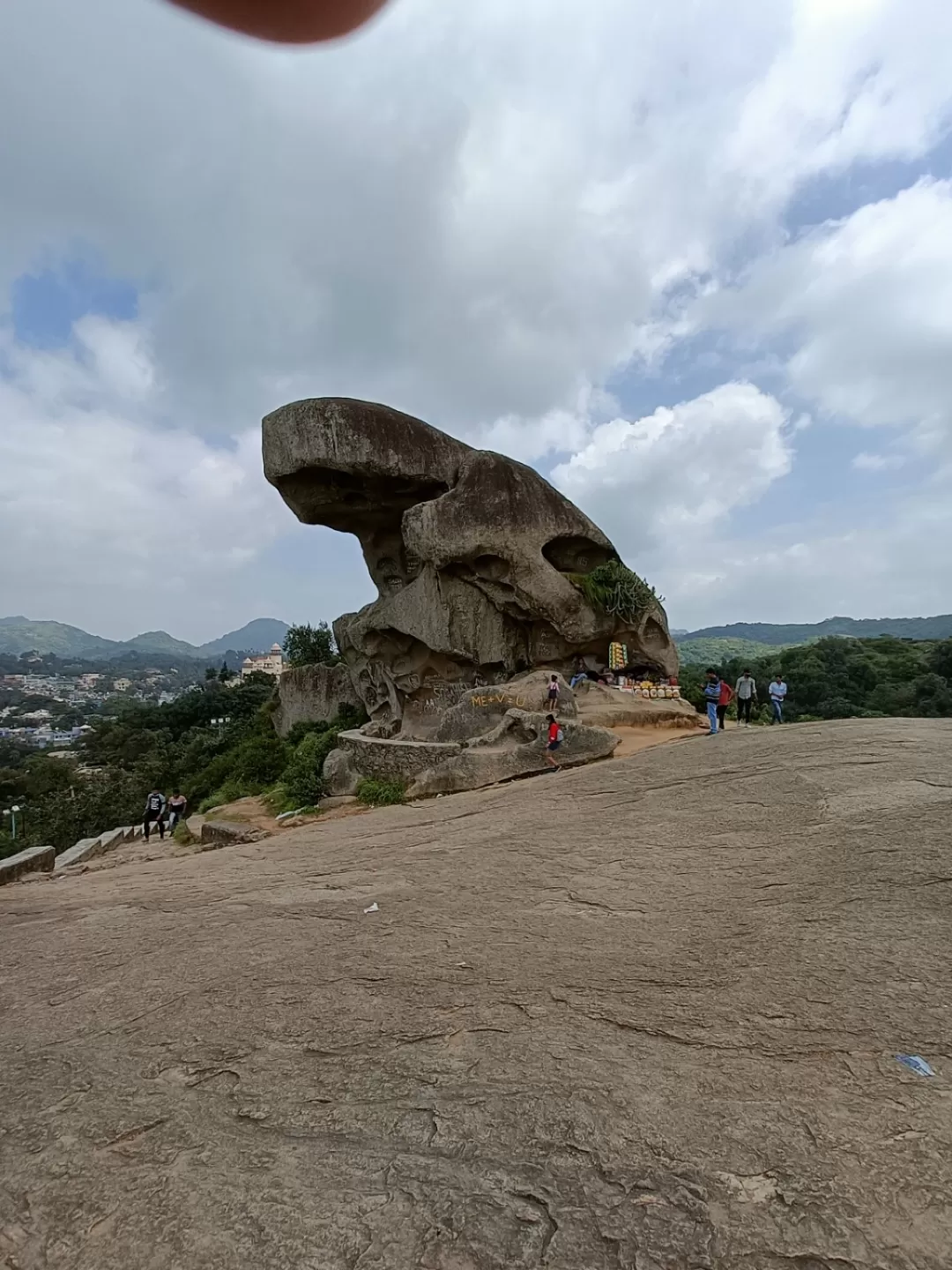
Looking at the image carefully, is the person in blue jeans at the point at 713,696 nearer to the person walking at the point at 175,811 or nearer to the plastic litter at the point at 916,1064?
the plastic litter at the point at 916,1064

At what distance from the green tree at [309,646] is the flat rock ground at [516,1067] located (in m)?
25.1

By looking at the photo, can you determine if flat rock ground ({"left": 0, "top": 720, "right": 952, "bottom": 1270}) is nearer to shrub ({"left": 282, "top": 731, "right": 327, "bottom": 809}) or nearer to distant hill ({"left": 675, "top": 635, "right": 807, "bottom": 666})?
shrub ({"left": 282, "top": 731, "right": 327, "bottom": 809})

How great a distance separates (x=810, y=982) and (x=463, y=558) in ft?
49.1

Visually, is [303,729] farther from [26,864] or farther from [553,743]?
[553,743]

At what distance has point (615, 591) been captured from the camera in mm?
18203

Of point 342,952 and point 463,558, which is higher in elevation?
point 463,558

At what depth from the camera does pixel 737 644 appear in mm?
139500

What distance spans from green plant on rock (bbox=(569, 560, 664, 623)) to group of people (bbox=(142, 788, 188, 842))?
11726 millimetres

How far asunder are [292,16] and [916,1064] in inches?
136

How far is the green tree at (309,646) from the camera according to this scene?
1187 inches

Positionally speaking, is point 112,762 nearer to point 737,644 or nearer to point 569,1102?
point 569,1102

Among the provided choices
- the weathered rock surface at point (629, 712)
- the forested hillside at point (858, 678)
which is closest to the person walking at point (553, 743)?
the weathered rock surface at point (629, 712)

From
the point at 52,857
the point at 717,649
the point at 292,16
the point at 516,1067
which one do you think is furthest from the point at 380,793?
the point at 717,649

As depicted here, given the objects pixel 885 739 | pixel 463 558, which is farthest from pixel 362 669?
pixel 885 739
